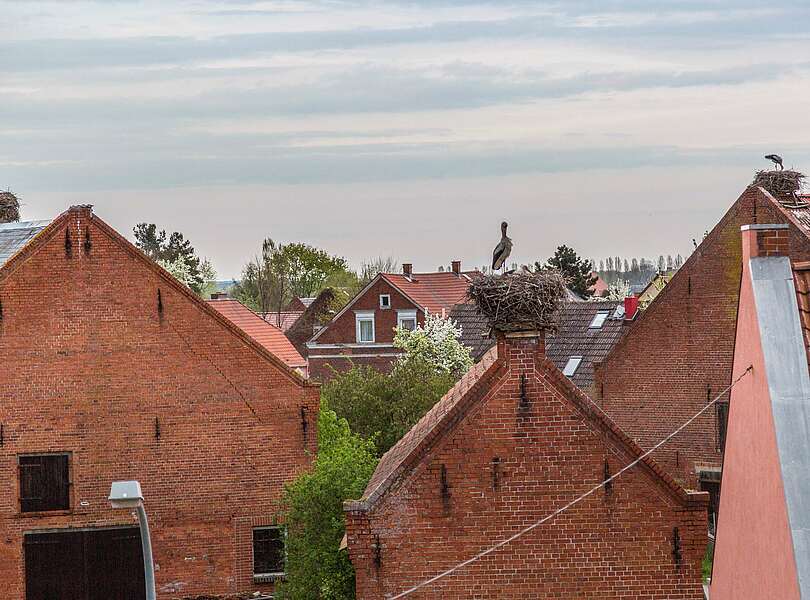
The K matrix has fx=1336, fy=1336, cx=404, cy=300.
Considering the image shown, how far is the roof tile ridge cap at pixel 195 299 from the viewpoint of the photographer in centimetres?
2502

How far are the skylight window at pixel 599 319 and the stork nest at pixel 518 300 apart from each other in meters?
28.7

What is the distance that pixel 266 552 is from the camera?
25.7 metres

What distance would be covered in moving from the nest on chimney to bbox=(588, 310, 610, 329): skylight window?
Answer: 16905 mm

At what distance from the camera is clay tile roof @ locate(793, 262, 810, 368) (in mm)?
11805

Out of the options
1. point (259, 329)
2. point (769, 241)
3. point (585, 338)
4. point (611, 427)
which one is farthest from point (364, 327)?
point (769, 241)

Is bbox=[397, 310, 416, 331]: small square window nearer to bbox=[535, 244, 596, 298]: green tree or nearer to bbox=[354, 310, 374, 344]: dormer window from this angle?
bbox=[354, 310, 374, 344]: dormer window

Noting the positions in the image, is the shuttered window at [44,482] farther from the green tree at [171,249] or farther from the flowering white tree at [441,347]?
the green tree at [171,249]

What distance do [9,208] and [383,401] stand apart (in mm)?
10329

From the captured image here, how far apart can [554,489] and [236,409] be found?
33.6ft

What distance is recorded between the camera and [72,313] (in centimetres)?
2508

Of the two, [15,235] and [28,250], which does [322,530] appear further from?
[15,235]

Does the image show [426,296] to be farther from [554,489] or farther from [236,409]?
[554,489]

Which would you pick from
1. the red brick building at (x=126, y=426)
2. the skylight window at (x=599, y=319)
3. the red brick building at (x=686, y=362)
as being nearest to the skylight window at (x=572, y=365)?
the skylight window at (x=599, y=319)

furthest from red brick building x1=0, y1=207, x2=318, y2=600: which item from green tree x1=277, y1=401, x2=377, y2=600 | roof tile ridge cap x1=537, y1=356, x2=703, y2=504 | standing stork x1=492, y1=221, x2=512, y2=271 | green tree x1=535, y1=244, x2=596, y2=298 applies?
green tree x1=535, y1=244, x2=596, y2=298
